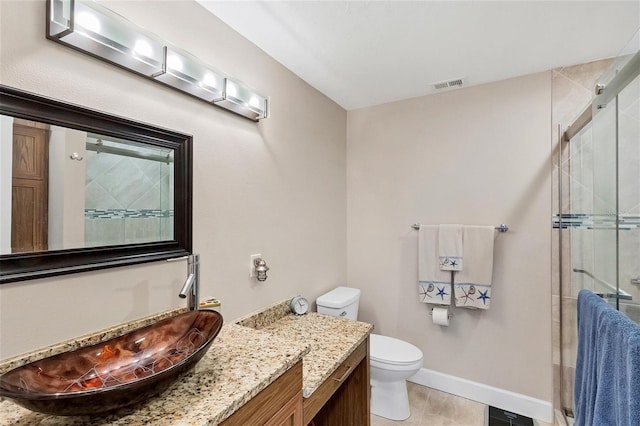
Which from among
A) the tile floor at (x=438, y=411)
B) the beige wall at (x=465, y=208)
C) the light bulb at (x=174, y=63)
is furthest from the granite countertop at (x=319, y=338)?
the light bulb at (x=174, y=63)

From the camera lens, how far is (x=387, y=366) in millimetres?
1918

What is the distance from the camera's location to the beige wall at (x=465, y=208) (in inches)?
81.0

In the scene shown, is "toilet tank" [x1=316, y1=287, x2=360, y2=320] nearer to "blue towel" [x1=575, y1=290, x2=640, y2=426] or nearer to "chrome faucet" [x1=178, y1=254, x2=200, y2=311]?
"chrome faucet" [x1=178, y1=254, x2=200, y2=311]

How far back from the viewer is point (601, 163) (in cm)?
149

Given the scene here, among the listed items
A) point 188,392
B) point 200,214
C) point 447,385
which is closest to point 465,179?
point 447,385

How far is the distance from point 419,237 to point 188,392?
1.94m

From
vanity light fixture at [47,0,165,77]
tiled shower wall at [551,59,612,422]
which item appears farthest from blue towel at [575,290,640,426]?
vanity light fixture at [47,0,165,77]

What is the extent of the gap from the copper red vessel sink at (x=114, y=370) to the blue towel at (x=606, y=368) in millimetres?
1183

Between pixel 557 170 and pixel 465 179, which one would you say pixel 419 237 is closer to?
pixel 465 179

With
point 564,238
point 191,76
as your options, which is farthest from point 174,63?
point 564,238

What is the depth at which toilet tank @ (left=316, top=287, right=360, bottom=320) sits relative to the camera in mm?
2139

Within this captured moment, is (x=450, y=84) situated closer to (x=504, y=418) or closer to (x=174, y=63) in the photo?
(x=174, y=63)

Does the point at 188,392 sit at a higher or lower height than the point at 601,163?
lower

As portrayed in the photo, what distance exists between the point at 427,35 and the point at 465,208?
124 cm
